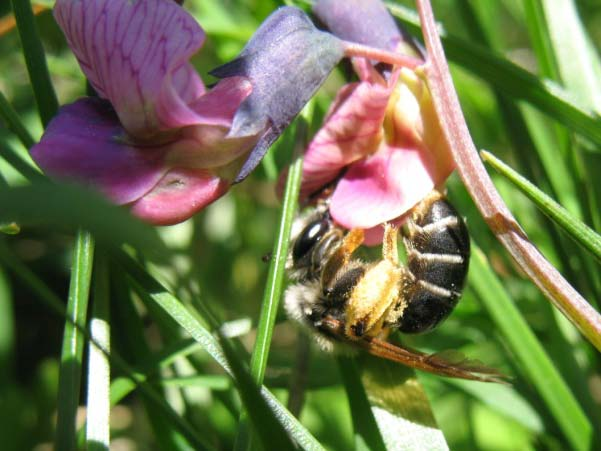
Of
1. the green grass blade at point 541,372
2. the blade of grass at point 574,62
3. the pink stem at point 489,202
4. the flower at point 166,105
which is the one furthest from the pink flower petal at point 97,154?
the blade of grass at point 574,62

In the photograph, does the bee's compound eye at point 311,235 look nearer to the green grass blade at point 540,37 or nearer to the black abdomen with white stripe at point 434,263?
the black abdomen with white stripe at point 434,263

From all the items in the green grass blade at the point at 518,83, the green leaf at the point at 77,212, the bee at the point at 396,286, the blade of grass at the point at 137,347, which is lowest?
the blade of grass at the point at 137,347

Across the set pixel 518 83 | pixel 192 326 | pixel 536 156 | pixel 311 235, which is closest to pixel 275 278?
pixel 192 326

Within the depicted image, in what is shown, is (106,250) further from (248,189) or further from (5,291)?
(248,189)

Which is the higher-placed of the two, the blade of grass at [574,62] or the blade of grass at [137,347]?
the blade of grass at [574,62]

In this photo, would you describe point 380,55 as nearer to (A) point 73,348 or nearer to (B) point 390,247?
(B) point 390,247

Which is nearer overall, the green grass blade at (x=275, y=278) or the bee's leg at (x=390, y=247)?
the green grass blade at (x=275, y=278)

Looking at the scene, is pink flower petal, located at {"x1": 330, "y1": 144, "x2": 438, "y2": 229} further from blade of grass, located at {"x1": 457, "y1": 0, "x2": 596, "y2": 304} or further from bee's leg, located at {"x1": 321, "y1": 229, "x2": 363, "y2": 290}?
blade of grass, located at {"x1": 457, "y1": 0, "x2": 596, "y2": 304}
